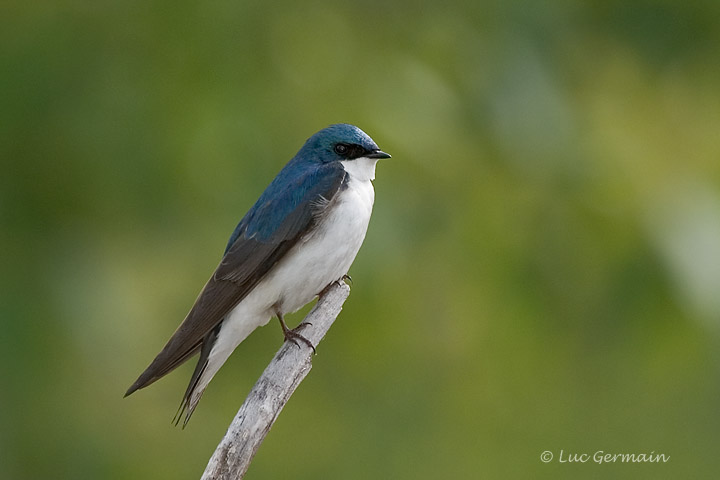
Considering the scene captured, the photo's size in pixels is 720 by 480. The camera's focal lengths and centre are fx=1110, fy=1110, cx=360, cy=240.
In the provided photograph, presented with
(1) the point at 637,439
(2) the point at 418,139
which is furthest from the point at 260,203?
(1) the point at 637,439

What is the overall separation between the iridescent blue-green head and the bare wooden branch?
752 mm

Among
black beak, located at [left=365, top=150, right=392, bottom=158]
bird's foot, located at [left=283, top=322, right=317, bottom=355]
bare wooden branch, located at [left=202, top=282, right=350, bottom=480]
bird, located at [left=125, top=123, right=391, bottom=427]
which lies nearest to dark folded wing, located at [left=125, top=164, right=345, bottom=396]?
bird, located at [left=125, top=123, right=391, bottom=427]

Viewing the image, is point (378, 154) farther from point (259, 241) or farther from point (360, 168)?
point (259, 241)

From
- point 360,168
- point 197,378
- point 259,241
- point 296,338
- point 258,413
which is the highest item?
point 360,168

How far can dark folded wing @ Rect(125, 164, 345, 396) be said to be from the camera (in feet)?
11.2

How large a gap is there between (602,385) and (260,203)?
7.86ft

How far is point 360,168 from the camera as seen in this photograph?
3.73 m

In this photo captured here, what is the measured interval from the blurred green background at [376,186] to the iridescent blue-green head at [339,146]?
5.8 inches

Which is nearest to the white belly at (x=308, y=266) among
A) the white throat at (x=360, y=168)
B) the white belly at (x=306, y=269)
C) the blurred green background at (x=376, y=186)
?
the white belly at (x=306, y=269)

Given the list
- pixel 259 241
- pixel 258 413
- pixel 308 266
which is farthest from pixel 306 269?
pixel 258 413

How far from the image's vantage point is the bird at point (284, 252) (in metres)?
3.49

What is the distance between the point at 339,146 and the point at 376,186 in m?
0.27

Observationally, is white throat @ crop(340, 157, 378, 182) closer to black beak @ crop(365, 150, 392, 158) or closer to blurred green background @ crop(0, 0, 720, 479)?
black beak @ crop(365, 150, 392, 158)

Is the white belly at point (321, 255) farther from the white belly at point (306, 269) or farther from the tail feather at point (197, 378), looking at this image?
the tail feather at point (197, 378)
